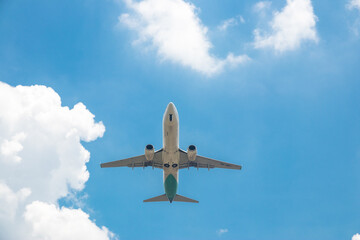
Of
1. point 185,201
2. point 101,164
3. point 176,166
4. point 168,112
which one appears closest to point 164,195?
point 185,201

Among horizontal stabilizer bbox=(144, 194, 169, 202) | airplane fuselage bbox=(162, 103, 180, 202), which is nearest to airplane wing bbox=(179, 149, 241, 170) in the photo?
airplane fuselage bbox=(162, 103, 180, 202)

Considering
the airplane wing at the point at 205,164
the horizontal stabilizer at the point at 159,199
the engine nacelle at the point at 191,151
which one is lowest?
the horizontal stabilizer at the point at 159,199

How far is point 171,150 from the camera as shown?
41.4 metres

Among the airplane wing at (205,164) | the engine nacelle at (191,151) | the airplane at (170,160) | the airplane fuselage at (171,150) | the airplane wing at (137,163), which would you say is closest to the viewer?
the airplane fuselage at (171,150)

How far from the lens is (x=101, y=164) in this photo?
4697 cm

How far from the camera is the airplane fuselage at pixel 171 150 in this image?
38.4 m

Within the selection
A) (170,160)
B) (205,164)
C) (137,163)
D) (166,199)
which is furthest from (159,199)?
(170,160)

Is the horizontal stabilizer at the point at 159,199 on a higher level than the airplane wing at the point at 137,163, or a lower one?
lower

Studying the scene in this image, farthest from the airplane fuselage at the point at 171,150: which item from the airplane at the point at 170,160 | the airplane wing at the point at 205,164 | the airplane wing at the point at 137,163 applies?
the airplane wing at the point at 205,164

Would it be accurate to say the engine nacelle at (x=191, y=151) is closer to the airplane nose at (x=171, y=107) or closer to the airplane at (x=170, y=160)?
the airplane at (x=170, y=160)

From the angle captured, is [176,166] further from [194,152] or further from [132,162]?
[132,162]

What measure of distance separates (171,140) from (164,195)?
36.2 feet

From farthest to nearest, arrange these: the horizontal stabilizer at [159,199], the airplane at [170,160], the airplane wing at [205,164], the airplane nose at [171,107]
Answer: the horizontal stabilizer at [159,199]
the airplane wing at [205,164]
the airplane at [170,160]
the airplane nose at [171,107]

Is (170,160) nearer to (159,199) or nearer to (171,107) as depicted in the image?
(171,107)
